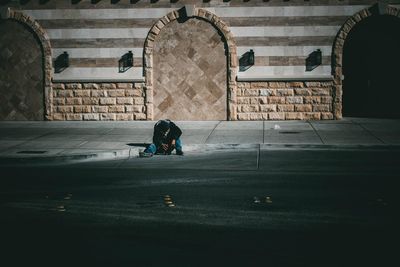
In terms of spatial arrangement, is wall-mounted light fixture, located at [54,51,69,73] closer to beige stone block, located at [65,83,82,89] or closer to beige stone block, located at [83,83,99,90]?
beige stone block, located at [65,83,82,89]

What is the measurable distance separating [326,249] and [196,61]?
14991 millimetres

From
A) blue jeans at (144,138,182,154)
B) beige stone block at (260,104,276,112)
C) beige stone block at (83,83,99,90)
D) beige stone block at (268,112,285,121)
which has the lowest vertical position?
blue jeans at (144,138,182,154)

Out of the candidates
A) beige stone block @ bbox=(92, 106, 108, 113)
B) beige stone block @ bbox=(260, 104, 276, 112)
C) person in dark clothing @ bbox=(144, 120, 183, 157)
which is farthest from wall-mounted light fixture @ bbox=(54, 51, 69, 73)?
person in dark clothing @ bbox=(144, 120, 183, 157)

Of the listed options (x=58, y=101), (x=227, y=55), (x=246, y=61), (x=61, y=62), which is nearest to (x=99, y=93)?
(x=58, y=101)

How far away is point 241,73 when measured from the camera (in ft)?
66.6

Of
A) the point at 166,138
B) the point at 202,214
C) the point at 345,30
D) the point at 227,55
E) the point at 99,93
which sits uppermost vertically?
the point at 345,30

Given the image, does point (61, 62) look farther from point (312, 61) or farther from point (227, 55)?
point (312, 61)

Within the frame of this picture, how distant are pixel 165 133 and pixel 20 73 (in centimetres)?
927

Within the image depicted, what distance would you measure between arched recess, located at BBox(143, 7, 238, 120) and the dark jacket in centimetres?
704

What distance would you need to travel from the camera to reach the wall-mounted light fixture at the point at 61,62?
20688mm

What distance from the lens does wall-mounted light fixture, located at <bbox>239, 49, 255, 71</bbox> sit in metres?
20.2

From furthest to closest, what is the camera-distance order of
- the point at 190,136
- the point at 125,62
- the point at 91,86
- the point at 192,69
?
the point at 91,86, the point at 125,62, the point at 192,69, the point at 190,136

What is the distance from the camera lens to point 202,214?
7.38 metres

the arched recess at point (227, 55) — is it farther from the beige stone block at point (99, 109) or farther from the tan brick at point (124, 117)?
the beige stone block at point (99, 109)
